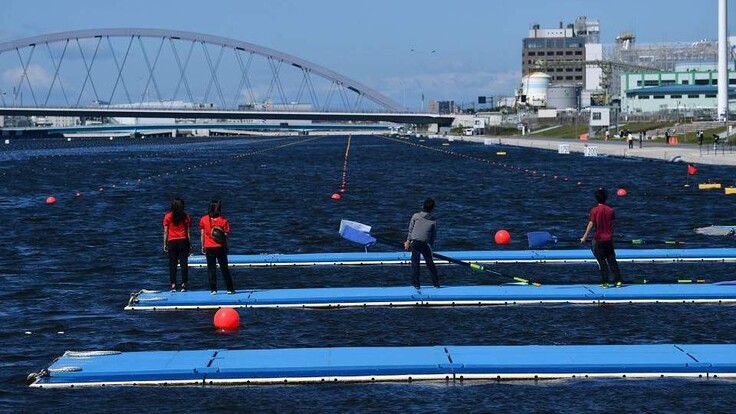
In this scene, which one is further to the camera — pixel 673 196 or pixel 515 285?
pixel 673 196

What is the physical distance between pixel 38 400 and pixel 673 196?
46.2 m

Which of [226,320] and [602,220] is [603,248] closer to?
[602,220]

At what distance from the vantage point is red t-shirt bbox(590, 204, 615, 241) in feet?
82.7

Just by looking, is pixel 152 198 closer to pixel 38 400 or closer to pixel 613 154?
pixel 38 400

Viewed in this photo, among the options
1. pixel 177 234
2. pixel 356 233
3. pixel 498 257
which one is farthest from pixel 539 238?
pixel 177 234

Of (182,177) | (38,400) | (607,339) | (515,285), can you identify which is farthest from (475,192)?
(38,400)

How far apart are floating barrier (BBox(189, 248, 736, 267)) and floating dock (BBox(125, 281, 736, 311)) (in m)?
6.20

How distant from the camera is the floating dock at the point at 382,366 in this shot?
734 inches

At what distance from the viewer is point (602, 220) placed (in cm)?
2531

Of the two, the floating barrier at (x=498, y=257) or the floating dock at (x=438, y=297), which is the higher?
the floating dock at (x=438, y=297)

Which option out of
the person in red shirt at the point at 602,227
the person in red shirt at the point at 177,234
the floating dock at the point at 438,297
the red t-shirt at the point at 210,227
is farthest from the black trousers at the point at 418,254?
the person in red shirt at the point at 177,234

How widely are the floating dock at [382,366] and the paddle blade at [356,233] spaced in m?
11.4

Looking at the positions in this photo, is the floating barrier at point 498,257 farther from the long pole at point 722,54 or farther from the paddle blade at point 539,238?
the long pole at point 722,54

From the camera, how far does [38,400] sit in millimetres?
17875
